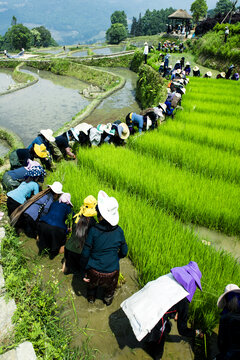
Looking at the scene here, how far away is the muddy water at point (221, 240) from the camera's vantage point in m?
3.13

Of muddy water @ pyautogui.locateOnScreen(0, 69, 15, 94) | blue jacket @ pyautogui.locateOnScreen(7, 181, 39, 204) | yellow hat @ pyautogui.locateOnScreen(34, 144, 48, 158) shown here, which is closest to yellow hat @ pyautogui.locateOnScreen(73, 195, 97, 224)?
blue jacket @ pyautogui.locateOnScreen(7, 181, 39, 204)

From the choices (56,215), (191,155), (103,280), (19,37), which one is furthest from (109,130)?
(19,37)

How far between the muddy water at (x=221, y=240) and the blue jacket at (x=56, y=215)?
190 cm

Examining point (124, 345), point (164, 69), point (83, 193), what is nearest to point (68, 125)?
point (83, 193)

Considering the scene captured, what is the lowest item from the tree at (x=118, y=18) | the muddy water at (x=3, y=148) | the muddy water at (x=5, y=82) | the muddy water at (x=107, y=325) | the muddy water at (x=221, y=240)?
the muddy water at (x=221, y=240)

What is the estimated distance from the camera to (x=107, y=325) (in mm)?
2104

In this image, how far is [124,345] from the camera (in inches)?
77.1

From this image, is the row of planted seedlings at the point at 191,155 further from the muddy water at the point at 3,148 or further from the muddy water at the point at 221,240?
the muddy water at the point at 3,148

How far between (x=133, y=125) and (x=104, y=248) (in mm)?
4728

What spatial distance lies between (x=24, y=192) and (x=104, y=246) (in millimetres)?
1665

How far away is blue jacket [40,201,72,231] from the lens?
8.77 feet

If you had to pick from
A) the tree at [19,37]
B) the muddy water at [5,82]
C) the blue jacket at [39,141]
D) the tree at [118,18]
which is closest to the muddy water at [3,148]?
the blue jacket at [39,141]

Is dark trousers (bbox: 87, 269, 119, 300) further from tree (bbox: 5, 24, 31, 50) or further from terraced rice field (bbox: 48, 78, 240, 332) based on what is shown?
tree (bbox: 5, 24, 31, 50)

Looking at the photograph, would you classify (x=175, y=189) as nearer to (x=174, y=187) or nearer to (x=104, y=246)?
(x=174, y=187)
